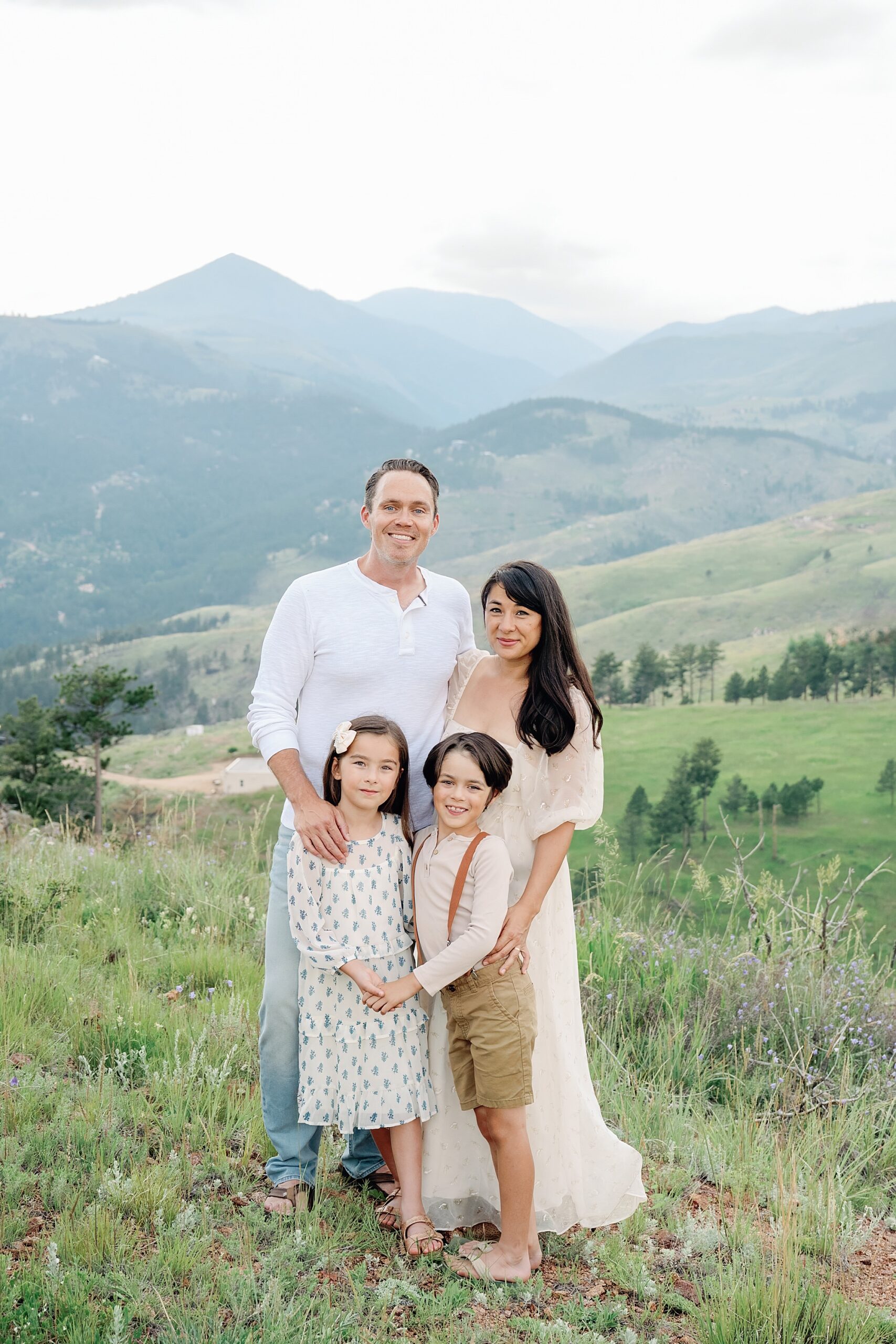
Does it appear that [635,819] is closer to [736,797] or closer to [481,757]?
[736,797]

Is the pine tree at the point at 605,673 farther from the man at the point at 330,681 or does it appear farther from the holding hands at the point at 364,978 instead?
the holding hands at the point at 364,978

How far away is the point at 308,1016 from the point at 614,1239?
1.21m

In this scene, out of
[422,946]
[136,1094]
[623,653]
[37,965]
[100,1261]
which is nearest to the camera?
[100,1261]

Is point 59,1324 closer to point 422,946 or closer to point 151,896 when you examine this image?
point 422,946

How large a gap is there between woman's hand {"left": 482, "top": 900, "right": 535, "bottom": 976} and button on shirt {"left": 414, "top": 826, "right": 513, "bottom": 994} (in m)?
0.03

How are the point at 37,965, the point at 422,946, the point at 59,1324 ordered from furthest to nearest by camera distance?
the point at 37,965 → the point at 422,946 → the point at 59,1324

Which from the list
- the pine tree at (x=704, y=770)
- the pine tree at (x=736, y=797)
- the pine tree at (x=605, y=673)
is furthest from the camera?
the pine tree at (x=605, y=673)

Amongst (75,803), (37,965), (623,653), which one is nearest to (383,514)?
(37,965)

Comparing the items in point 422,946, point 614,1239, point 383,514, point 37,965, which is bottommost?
point 614,1239

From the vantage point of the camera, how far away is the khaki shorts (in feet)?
8.89

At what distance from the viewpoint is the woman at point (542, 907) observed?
285 cm

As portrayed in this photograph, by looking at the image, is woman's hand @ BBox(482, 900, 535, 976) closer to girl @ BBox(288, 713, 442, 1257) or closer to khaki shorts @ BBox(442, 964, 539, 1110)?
khaki shorts @ BBox(442, 964, 539, 1110)

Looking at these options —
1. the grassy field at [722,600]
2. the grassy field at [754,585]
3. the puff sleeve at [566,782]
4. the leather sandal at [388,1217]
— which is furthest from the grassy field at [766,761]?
the puff sleeve at [566,782]

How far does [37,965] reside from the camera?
431cm
